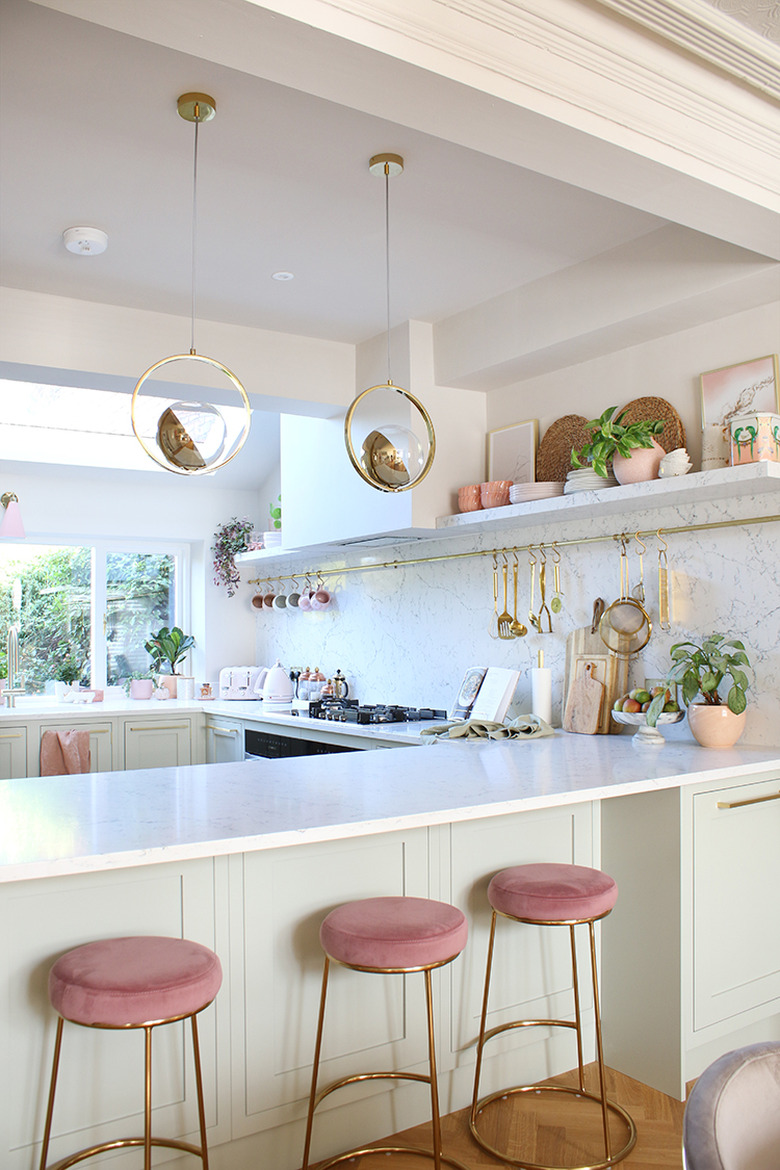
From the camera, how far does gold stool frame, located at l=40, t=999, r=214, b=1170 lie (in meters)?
1.61

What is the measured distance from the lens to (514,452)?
12.6 ft

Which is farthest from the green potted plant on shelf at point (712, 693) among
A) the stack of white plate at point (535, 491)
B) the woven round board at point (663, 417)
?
the stack of white plate at point (535, 491)

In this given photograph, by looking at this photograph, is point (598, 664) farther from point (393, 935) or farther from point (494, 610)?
point (393, 935)

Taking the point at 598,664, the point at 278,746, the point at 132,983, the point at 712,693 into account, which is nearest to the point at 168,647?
the point at 278,746

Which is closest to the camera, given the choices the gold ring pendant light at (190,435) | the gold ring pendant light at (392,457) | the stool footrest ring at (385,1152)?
the stool footrest ring at (385,1152)

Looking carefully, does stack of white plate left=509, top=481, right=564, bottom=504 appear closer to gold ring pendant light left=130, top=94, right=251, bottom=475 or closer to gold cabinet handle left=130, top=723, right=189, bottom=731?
gold ring pendant light left=130, top=94, right=251, bottom=475

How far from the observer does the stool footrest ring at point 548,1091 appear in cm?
214

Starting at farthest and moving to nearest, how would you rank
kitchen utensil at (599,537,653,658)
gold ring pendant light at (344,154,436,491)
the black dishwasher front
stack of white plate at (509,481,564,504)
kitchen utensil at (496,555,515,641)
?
the black dishwasher front, kitchen utensil at (496,555,515,641), stack of white plate at (509,481,564,504), kitchen utensil at (599,537,653,658), gold ring pendant light at (344,154,436,491)

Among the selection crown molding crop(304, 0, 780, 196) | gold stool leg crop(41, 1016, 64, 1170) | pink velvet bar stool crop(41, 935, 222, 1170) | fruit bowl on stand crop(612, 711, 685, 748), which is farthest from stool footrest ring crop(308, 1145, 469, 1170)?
crown molding crop(304, 0, 780, 196)

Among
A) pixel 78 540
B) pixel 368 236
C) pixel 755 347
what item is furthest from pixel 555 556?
pixel 78 540

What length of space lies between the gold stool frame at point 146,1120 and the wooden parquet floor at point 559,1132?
20.7 inches

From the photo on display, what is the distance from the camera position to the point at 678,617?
320 cm

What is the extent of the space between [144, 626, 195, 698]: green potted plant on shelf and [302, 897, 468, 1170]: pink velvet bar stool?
3.85 m

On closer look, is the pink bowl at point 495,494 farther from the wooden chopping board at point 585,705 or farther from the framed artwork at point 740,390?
the framed artwork at point 740,390
